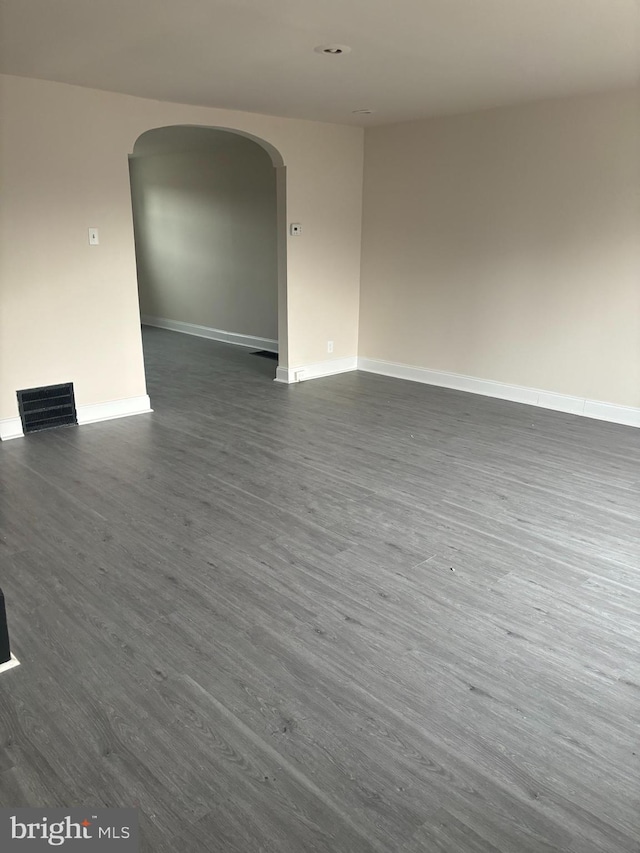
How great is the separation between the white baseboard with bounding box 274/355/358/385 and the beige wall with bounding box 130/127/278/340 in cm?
140

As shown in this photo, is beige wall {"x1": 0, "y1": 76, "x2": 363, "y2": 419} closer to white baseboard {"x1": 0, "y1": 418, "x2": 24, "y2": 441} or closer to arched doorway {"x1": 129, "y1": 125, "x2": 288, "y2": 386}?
white baseboard {"x1": 0, "y1": 418, "x2": 24, "y2": 441}

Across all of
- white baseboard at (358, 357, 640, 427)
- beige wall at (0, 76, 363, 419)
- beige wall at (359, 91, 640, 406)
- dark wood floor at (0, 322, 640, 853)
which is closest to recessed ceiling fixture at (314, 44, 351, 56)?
beige wall at (0, 76, 363, 419)

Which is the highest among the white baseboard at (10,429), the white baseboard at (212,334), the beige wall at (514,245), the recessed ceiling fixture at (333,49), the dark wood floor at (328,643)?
the recessed ceiling fixture at (333,49)

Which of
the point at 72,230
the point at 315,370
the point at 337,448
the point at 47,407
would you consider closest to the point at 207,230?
the point at 315,370

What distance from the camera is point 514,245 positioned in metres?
5.46

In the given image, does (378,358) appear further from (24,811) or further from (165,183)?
(24,811)

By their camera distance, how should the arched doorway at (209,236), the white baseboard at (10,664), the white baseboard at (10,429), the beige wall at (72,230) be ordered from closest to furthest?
the white baseboard at (10,664)
the beige wall at (72,230)
the white baseboard at (10,429)
the arched doorway at (209,236)

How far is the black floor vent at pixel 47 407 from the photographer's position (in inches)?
183

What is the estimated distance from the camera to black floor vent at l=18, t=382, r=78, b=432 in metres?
4.66

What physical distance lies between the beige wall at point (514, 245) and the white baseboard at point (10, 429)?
3.64m

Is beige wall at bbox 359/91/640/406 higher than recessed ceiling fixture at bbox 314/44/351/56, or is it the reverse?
recessed ceiling fixture at bbox 314/44/351/56

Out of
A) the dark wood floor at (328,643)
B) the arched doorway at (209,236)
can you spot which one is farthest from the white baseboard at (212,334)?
the dark wood floor at (328,643)

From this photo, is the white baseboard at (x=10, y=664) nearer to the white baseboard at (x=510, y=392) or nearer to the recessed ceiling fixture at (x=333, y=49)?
the recessed ceiling fixture at (x=333, y=49)

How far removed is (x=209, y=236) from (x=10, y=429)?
4.82 m
